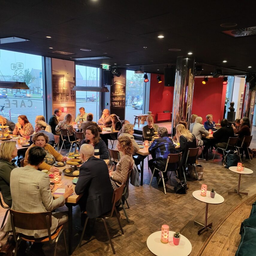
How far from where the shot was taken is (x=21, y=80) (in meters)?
8.85

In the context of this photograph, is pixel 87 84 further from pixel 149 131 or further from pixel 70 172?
pixel 70 172

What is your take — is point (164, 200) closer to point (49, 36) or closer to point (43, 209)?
point (43, 209)

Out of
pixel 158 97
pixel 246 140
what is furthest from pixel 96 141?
pixel 158 97

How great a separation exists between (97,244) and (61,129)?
4815 mm

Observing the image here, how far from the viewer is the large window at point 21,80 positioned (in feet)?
27.4

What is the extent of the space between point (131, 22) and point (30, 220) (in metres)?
3.62

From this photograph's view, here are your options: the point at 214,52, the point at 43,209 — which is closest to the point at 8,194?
the point at 43,209

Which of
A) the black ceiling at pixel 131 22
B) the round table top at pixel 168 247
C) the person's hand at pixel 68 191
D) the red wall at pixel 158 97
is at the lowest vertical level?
the round table top at pixel 168 247

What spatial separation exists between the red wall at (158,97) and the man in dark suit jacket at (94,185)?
12.5 meters

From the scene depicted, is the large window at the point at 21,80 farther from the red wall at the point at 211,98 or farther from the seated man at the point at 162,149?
the red wall at the point at 211,98

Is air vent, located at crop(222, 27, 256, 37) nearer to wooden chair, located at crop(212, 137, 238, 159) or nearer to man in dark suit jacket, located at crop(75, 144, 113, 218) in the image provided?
wooden chair, located at crop(212, 137, 238, 159)

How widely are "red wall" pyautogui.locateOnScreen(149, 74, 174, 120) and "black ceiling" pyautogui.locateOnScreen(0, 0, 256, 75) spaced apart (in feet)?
27.7

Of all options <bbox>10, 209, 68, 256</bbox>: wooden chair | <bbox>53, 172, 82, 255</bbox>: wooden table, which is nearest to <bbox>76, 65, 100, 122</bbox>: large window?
<bbox>53, 172, 82, 255</bbox>: wooden table

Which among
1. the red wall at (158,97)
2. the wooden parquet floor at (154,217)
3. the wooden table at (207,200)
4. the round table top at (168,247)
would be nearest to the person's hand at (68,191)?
the wooden parquet floor at (154,217)
